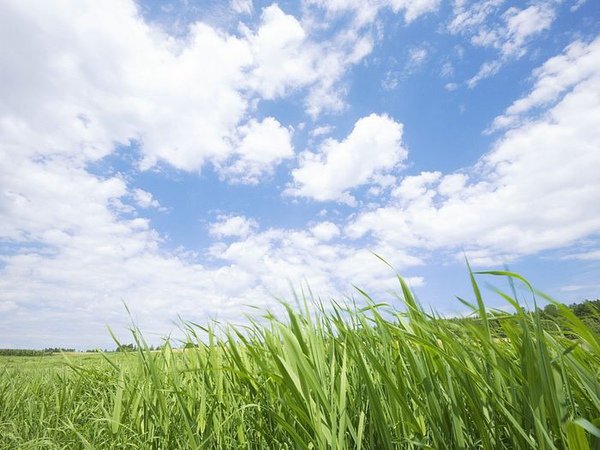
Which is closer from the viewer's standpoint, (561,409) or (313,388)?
(561,409)

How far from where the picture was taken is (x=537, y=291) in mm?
1251

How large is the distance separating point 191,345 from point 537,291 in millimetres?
2149

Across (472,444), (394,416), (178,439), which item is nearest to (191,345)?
(178,439)

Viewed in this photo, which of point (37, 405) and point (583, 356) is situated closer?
point (583, 356)

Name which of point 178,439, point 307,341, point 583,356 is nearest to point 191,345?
point 178,439

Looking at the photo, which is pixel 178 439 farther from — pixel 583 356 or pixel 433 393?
pixel 583 356

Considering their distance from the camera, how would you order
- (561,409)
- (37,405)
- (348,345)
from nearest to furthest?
(561,409), (348,345), (37,405)

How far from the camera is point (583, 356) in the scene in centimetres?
135

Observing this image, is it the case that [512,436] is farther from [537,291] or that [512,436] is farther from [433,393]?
[537,291]

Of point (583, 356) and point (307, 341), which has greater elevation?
point (307, 341)

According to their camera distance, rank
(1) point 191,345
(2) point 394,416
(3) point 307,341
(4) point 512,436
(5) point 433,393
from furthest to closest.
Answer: (1) point 191,345
(3) point 307,341
(2) point 394,416
(5) point 433,393
(4) point 512,436

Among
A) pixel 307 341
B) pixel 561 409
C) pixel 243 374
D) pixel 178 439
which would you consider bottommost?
pixel 178 439

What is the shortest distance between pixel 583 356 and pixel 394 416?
62cm

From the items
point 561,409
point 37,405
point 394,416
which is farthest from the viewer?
point 37,405
